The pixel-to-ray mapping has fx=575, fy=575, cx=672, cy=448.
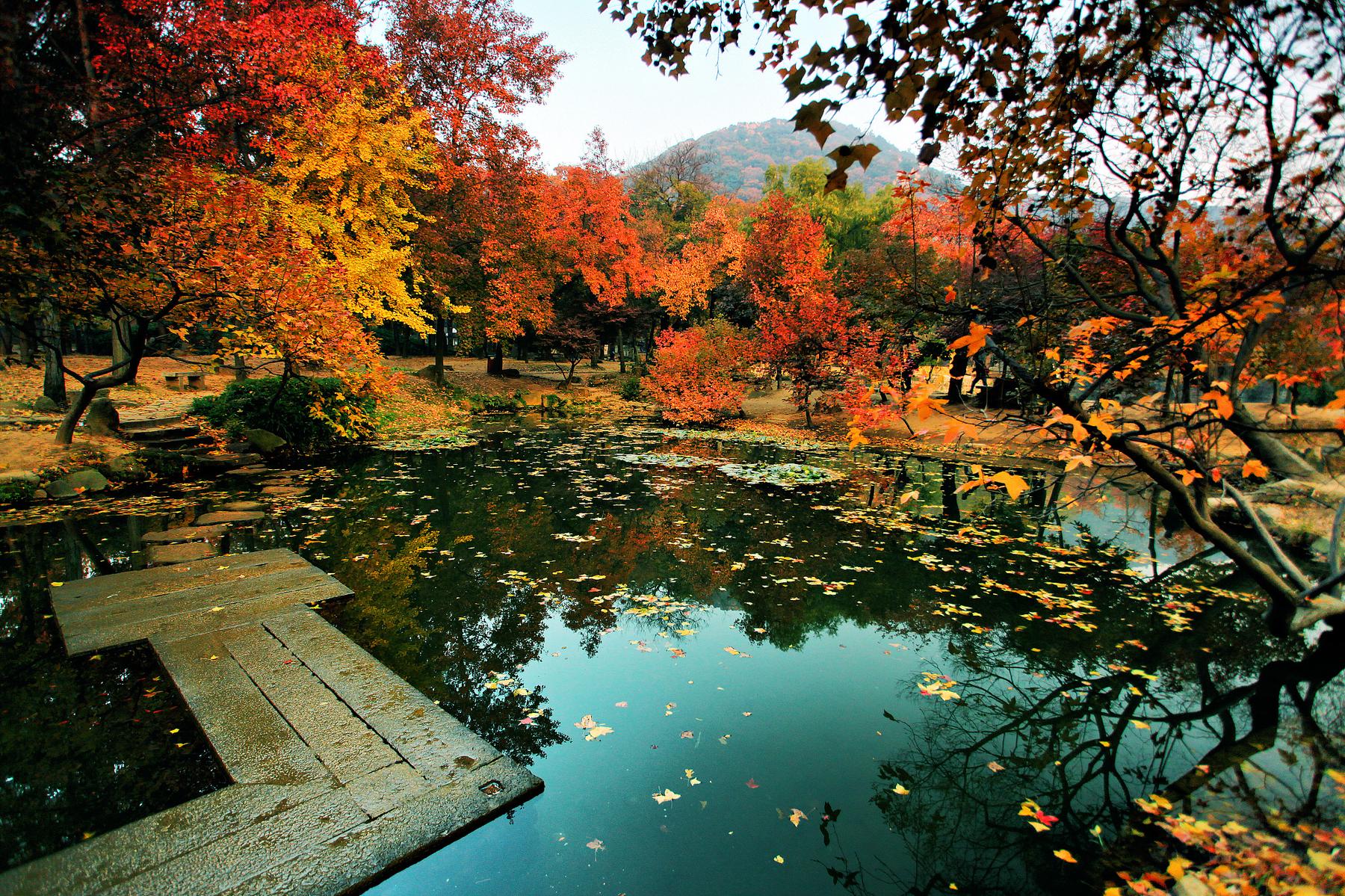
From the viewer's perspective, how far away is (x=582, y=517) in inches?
348

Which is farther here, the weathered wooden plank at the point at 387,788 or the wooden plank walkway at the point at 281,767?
the weathered wooden plank at the point at 387,788

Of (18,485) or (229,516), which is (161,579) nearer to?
(229,516)

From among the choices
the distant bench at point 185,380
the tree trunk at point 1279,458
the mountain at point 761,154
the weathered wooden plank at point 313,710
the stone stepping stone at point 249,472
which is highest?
the mountain at point 761,154

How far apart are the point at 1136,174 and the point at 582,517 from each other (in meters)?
7.31

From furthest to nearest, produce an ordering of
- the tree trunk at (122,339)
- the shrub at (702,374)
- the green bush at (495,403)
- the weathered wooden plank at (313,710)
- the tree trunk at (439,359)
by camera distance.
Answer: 1. the tree trunk at (439,359)
2. the green bush at (495,403)
3. the shrub at (702,374)
4. the tree trunk at (122,339)
5. the weathered wooden plank at (313,710)

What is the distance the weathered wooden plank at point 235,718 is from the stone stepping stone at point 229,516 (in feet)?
13.2

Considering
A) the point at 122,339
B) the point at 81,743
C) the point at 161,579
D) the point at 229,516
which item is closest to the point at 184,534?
the point at 229,516

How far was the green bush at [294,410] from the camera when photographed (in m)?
12.3

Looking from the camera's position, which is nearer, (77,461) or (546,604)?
(546,604)

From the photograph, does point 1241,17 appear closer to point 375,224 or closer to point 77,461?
point 77,461

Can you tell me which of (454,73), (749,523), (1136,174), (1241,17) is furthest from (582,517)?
(454,73)

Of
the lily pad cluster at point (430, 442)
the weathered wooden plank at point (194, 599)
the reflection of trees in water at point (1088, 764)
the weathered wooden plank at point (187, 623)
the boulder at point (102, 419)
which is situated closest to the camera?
the reflection of trees in water at point (1088, 764)

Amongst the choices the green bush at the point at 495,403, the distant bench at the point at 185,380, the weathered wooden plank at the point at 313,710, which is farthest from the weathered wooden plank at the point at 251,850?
the green bush at the point at 495,403

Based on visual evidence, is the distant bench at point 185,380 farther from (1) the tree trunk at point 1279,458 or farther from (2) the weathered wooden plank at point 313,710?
(1) the tree trunk at point 1279,458
